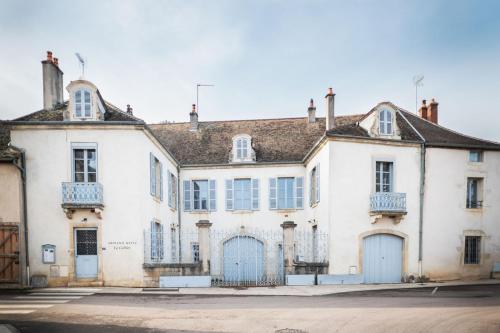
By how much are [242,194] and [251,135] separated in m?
3.58

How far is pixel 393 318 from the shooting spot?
7.77m

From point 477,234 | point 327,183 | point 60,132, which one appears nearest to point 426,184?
point 477,234

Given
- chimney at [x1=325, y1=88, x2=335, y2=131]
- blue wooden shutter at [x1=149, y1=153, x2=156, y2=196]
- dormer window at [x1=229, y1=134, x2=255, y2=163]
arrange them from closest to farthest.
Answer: blue wooden shutter at [x1=149, y1=153, x2=156, y2=196], chimney at [x1=325, y1=88, x2=335, y2=131], dormer window at [x1=229, y1=134, x2=255, y2=163]

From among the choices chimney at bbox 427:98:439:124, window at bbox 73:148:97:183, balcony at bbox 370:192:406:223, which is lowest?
balcony at bbox 370:192:406:223

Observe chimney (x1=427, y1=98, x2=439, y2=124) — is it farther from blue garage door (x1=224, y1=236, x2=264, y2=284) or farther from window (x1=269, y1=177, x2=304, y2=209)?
blue garage door (x1=224, y1=236, x2=264, y2=284)

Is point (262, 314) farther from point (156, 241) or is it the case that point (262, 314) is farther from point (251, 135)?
point (251, 135)

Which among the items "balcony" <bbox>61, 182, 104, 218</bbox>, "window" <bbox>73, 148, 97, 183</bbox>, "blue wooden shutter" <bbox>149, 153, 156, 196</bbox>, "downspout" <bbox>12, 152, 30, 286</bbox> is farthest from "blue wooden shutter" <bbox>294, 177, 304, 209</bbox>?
"downspout" <bbox>12, 152, 30, 286</bbox>

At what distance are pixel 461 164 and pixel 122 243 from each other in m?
14.4

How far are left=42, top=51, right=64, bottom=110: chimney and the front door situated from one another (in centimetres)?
538

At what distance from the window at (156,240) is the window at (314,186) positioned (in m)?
7.09

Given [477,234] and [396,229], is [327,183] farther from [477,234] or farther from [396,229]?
[477,234]

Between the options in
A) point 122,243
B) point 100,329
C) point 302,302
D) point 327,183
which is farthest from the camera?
point 327,183

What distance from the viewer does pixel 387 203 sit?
47.0 ft

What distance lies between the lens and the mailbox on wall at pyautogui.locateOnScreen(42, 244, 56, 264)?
41.4ft
